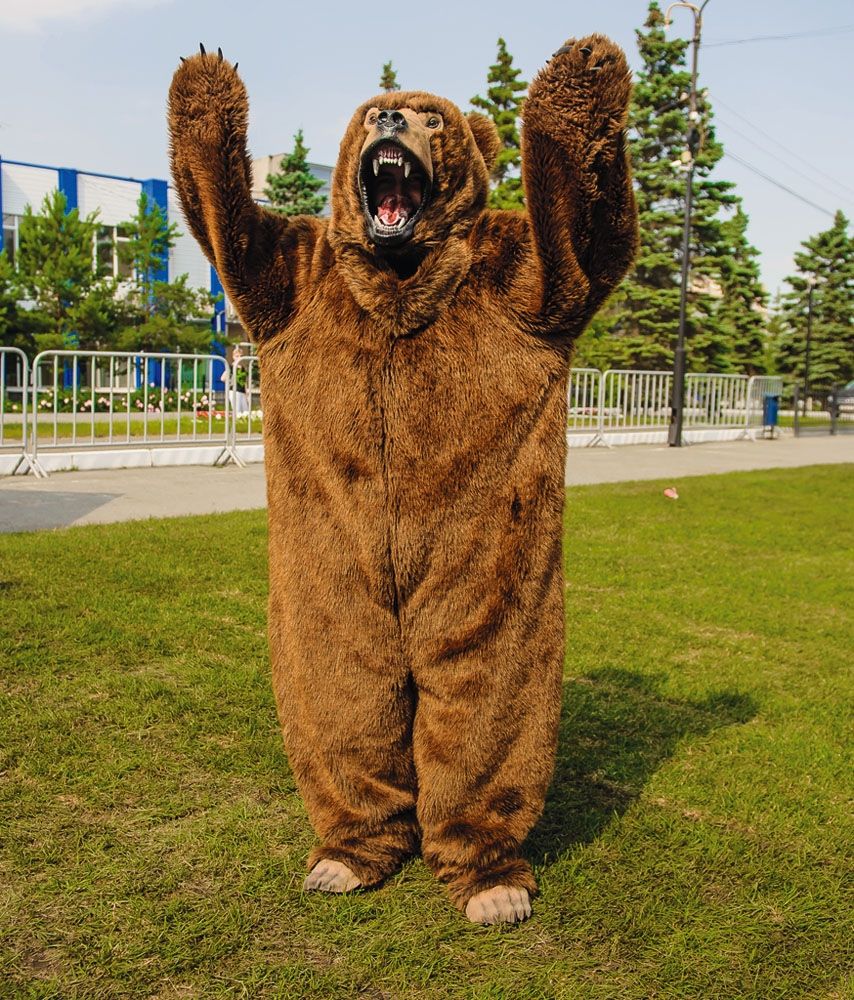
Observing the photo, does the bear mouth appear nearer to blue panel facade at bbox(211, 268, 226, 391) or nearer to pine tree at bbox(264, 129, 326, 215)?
pine tree at bbox(264, 129, 326, 215)

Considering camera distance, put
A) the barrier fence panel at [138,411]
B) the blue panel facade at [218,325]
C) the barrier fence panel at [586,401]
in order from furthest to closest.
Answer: the blue panel facade at [218,325]
the barrier fence panel at [586,401]
the barrier fence panel at [138,411]

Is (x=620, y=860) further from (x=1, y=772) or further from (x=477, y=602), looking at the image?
(x=1, y=772)

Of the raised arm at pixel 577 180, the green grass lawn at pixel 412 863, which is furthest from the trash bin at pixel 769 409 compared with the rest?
the raised arm at pixel 577 180

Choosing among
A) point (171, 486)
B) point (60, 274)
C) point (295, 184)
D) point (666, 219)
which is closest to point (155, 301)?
point (60, 274)

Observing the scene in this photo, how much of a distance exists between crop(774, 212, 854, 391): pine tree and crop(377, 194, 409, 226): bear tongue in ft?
136

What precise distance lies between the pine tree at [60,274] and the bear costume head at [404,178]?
Answer: 95.2 ft

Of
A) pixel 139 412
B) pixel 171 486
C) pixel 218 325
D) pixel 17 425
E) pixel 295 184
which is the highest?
pixel 295 184

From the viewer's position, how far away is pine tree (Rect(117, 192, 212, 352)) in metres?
32.4

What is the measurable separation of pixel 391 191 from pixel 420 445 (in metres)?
0.66

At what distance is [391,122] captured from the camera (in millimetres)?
2613

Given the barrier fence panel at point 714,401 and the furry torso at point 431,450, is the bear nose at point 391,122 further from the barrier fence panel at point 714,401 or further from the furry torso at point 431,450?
the barrier fence panel at point 714,401

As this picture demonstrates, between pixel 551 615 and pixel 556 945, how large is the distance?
2.76 feet

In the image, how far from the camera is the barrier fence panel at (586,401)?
1933 centimetres

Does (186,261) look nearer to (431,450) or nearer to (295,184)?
(295,184)
